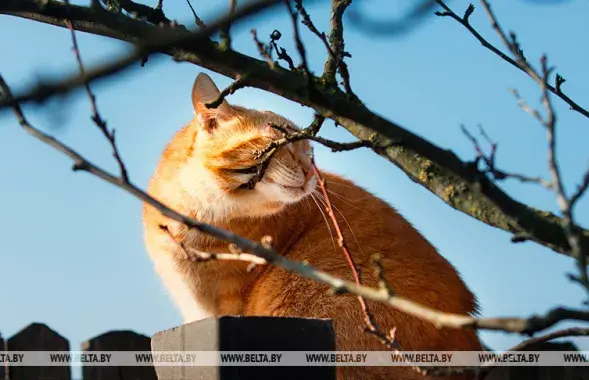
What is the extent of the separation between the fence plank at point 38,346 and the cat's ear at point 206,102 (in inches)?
67.5

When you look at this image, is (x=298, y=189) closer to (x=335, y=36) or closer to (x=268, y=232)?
(x=268, y=232)

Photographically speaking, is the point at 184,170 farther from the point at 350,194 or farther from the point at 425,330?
the point at 425,330

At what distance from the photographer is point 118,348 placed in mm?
2172

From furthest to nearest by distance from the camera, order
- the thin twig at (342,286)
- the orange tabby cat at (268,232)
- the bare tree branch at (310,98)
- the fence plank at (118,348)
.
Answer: the orange tabby cat at (268,232) → the fence plank at (118,348) → the thin twig at (342,286) → the bare tree branch at (310,98)

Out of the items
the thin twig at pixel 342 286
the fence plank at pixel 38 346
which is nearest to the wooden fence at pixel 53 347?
the fence plank at pixel 38 346

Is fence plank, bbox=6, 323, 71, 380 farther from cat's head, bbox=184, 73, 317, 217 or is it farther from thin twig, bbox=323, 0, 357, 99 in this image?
cat's head, bbox=184, 73, 317, 217


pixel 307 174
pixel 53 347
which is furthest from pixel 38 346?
pixel 307 174

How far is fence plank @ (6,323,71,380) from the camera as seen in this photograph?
6.56 feet

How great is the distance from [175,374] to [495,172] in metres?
1.04

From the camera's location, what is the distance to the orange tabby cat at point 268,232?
10.9 feet

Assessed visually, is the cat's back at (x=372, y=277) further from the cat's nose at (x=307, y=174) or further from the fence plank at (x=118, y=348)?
the fence plank at (x=118, y=348)

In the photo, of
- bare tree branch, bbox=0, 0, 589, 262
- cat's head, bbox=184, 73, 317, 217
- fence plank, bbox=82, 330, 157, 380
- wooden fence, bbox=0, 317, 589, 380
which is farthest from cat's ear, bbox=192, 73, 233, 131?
bare tree branch, bbox=0, 0, 589, 262

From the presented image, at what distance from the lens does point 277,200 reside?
12.4 feet

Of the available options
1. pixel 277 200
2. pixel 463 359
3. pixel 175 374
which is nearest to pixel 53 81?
pixel 175 374
